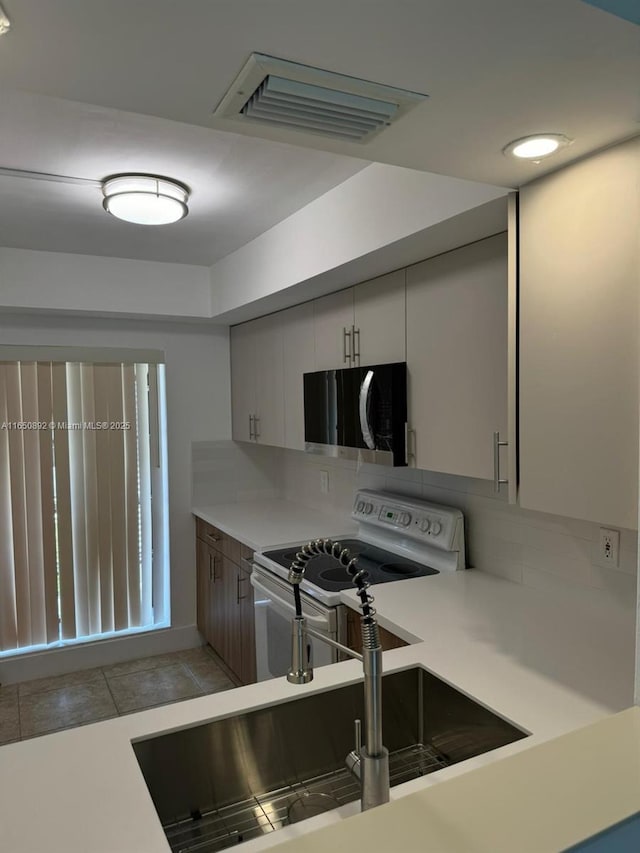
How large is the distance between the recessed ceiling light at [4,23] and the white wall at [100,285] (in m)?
2.61

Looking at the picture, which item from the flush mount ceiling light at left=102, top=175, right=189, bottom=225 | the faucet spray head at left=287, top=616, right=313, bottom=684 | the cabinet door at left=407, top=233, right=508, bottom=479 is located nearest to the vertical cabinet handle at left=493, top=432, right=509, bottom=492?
the cabinet door at left=407, top=233, right=508, bottom=479

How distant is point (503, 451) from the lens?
1889 millimetres

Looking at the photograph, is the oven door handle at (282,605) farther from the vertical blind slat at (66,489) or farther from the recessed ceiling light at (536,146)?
the recessed ceiling light at (536,146)

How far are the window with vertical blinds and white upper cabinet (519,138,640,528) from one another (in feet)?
9.34

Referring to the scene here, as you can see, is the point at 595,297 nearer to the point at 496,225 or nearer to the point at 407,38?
the point at 496,225

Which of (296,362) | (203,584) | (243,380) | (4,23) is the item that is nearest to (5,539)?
(203,584)

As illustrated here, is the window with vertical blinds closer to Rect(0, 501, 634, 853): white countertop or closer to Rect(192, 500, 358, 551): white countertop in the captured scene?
Rect(192, 500, 358, 551): white countertop

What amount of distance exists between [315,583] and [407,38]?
6.25 ft

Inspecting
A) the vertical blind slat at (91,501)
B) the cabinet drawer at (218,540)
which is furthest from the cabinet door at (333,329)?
the vertical blind slat at (91,501)

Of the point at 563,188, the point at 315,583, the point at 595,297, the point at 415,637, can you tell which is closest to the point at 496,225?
the point at 563,188

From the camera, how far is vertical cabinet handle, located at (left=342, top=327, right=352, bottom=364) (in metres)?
2.69

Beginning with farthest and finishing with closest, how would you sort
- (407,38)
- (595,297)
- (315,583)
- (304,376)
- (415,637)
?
(304,376), (315,583), (415,637), (595,297), (407,38)

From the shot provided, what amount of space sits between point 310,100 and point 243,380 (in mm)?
2973

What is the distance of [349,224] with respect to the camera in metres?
2.22
